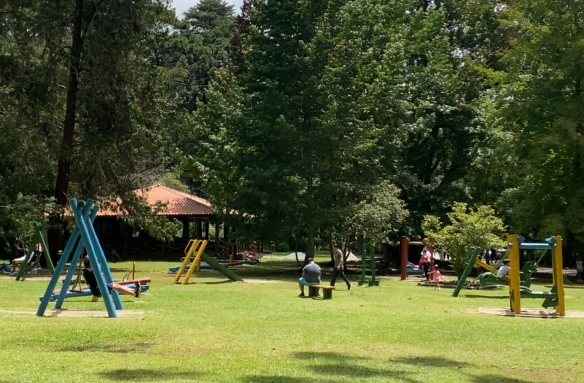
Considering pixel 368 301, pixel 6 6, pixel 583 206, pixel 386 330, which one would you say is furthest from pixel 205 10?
pixel 386 330

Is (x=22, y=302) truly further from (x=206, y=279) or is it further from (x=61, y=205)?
(x=61, y=205)

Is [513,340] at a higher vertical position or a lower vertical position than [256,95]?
lower

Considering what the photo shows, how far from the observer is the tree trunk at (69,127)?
3288 centimetres

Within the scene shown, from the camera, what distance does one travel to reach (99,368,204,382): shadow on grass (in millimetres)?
8484

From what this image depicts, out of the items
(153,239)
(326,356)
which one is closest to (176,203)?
(153,239)

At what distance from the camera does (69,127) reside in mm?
33406

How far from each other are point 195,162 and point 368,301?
19.3 meters

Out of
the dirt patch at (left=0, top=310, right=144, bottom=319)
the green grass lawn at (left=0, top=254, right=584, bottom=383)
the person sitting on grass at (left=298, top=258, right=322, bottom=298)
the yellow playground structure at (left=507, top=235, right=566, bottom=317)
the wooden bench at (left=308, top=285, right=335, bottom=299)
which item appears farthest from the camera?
the person sitting on grass at (left=298, top=258, right=322, bottom=298)

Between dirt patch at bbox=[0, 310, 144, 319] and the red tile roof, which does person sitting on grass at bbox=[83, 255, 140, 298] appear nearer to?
dirt patch at bbox=[0, 310, 144, 319]

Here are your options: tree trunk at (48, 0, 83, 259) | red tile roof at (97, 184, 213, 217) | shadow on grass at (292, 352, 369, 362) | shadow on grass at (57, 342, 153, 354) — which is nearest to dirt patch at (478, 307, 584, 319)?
shadow on grass at (292, 352, 369, 362)

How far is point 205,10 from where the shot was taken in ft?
296

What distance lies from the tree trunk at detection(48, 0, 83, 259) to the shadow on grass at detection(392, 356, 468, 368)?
2492 centimetres

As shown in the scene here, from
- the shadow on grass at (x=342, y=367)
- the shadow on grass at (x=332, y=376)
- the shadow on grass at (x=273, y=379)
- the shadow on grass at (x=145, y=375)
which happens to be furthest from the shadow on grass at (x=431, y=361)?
the shadow on grass at (x=145, y=375)

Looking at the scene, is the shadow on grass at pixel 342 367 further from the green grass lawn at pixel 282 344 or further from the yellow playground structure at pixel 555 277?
the yellow playground structure at pixel 555 277
